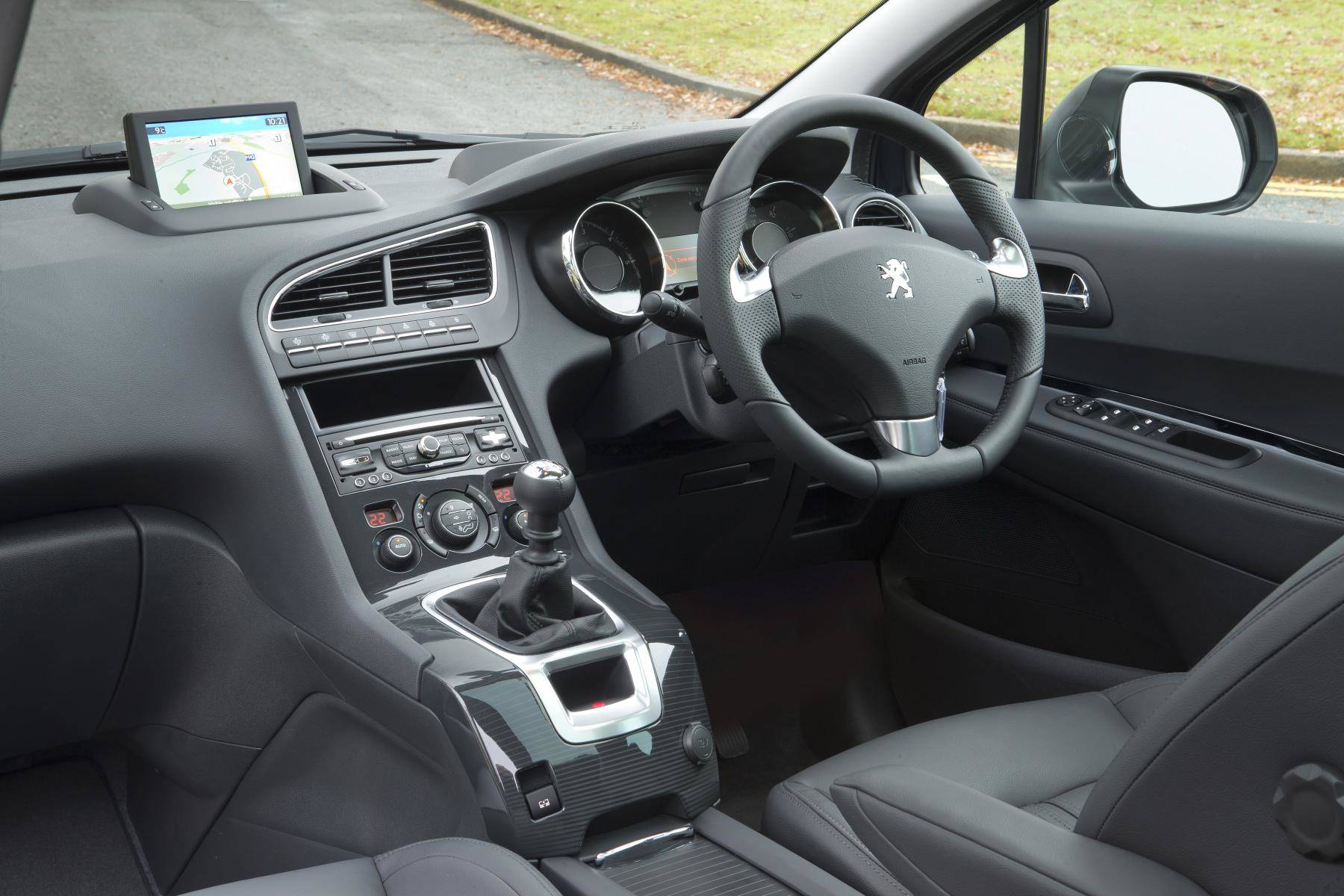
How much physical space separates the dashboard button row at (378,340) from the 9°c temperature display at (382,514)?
227 mm

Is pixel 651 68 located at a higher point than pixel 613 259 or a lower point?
higher

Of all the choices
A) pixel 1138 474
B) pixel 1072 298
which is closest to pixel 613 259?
pixel 1072 298

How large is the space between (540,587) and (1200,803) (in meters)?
0.84

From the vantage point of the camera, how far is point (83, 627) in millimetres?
1823

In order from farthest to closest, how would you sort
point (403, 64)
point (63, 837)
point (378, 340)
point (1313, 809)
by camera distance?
point (403, 64), point (63, 837), point (378, 340), point (1313, 809)

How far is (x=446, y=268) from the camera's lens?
1910 mm

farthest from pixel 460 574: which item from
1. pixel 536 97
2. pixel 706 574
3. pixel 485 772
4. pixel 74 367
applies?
pixel 536 97

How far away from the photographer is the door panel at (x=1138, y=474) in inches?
74.2

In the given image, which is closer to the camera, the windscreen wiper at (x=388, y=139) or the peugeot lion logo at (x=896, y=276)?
the peugeot lion logo at (x=896, y=276)

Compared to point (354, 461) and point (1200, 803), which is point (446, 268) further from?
point (1200, 803)

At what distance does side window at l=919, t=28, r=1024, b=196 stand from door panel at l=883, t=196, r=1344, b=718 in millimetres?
100

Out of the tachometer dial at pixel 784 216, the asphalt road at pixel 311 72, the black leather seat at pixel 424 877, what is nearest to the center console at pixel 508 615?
the black leather seat at pixel 424 877

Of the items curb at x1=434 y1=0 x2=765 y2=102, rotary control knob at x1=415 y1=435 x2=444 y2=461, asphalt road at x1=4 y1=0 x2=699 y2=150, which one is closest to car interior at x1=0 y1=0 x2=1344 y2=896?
rotary control knob at x1=415 y1=435 x2=444 y2=461

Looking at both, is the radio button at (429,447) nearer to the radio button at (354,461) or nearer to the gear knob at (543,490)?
the radio button at (354,461)
